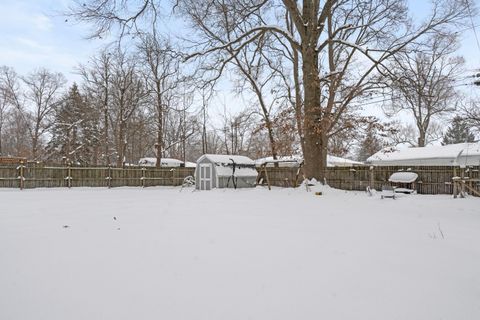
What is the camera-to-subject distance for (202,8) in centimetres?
1154

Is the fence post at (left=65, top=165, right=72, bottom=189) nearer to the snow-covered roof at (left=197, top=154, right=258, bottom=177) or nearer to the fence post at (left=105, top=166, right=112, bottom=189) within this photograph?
the fence post at (left=105, top=166, right=112, bottom=189)

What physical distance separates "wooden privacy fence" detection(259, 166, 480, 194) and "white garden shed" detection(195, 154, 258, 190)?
1.24m

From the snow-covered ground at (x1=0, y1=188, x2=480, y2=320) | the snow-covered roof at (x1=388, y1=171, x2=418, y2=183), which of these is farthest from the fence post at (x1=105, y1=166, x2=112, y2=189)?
the snow-covered roof at (x1=388, y1=171, x2=418, y2=183)

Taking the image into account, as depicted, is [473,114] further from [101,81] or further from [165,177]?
[101,81]

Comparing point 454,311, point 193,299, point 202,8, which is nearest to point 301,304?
point 193,299

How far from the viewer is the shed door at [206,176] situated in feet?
51.0

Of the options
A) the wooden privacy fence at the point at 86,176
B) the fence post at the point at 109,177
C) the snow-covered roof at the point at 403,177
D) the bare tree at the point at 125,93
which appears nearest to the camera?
the snow-covered roof at the point at 403,177

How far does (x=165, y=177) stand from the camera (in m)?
20.4

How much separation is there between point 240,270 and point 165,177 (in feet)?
59.8

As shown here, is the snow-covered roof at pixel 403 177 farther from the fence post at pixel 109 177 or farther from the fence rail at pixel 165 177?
the fence post at pixel 109 177

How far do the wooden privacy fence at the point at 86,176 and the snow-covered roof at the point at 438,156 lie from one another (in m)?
14.5

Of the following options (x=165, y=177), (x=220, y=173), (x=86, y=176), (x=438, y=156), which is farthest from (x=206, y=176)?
(x=438, y=156)

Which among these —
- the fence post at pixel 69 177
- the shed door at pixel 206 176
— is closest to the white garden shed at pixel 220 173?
the shed door at pixel 206 176

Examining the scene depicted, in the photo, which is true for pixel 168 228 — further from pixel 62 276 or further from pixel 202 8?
pixel 202 8
